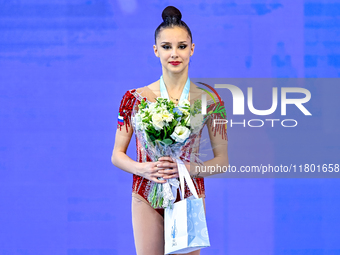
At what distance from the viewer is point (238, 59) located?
350 centimetres

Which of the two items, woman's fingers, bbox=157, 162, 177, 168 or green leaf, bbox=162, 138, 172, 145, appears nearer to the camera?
green leaf, bbox=162, 138, 172, 145

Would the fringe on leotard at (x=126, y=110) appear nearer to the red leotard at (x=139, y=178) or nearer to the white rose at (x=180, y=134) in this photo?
the red leotard at (x=139, y=178)

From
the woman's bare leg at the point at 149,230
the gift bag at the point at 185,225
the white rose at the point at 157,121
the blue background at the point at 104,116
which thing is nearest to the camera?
the white rose at the point at 157,121

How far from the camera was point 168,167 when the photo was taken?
222cm

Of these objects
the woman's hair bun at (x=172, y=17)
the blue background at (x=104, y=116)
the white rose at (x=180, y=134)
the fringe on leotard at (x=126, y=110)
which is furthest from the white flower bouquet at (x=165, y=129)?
the blue background at (x=104, y=116)

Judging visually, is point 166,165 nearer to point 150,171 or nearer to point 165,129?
point 150,171

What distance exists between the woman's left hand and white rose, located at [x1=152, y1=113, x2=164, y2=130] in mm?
208

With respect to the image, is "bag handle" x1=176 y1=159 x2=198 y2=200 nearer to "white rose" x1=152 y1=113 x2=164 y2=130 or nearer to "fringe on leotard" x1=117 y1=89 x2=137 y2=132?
"white rose" x1=152 y1=113 x2=164 y2=130

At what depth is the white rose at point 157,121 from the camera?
2.05m

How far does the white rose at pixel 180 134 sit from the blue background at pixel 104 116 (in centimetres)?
148

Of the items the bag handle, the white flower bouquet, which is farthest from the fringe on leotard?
the bag handle

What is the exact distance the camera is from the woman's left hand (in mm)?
2211

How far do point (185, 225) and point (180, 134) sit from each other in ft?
1.41

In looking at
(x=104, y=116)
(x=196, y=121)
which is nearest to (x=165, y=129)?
(x=196, y=121)
